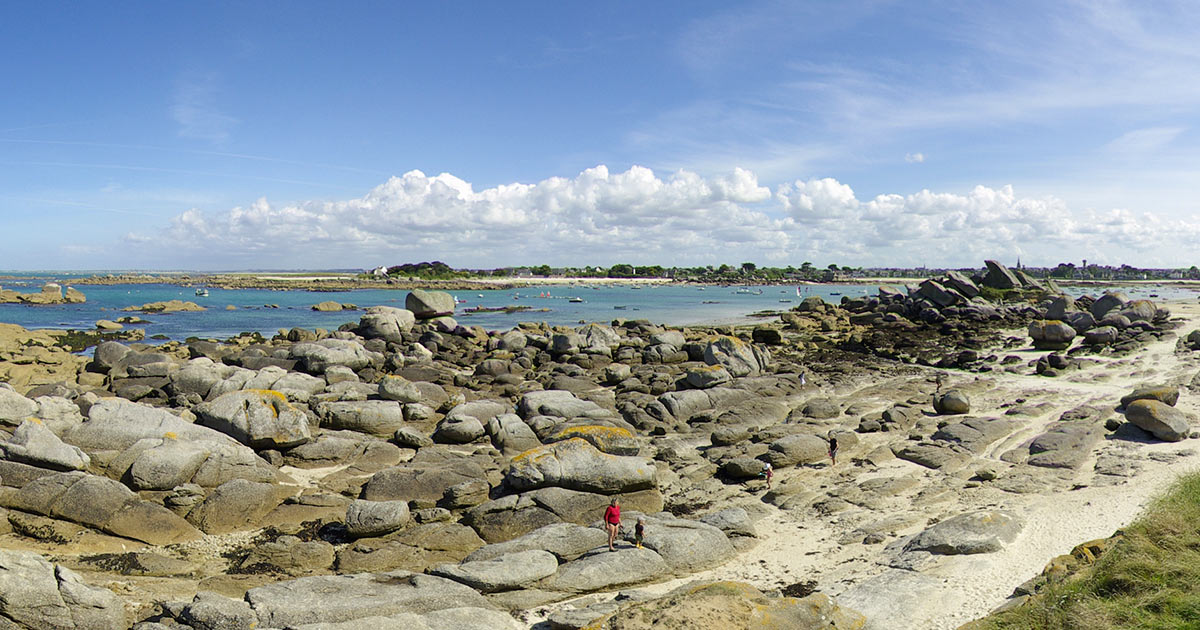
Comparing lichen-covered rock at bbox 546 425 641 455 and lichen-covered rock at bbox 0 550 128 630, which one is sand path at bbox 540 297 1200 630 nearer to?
lichen-covered rock at bbox 546 425 641 455

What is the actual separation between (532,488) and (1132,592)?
11.9m

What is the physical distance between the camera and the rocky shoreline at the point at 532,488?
10.8 metres

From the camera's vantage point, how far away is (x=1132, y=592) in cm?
923

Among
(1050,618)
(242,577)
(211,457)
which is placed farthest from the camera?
(211,457)

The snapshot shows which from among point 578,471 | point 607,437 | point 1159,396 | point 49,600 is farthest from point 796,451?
point 49,600

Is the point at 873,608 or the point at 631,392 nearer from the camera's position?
the point at 873,608

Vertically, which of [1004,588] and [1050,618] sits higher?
[1050,618]

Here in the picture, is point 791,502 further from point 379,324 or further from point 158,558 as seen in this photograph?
point 379,324

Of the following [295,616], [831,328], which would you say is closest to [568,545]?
[295,616]

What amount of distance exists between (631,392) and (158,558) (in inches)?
790

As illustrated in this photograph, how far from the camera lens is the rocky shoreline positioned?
35.3 ft

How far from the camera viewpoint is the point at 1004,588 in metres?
11.6

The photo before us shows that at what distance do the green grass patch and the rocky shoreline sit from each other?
1660mm

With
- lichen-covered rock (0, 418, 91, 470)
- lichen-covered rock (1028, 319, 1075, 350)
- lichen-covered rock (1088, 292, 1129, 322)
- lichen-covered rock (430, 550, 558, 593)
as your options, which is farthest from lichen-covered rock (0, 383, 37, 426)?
lichen-covered rock (1088, 292, 1129, 322)
